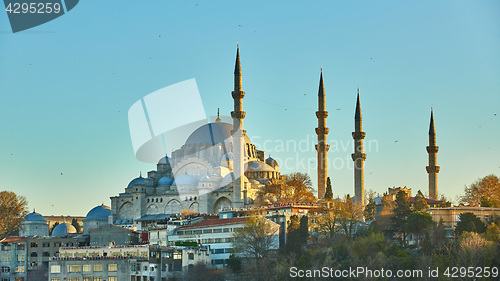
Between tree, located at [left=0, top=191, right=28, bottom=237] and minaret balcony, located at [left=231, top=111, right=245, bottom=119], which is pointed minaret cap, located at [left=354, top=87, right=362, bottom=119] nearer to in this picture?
minaret balcony, located at [left=231, top=111, right=245, bottom=119]

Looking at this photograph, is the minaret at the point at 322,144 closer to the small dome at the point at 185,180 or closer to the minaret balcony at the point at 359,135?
the minaret balcony at the point at 359,135

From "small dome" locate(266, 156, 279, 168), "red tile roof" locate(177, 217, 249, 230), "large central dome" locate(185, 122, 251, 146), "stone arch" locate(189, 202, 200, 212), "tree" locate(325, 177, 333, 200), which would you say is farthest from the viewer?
"small dome" locate(266, 156, 279, 168)

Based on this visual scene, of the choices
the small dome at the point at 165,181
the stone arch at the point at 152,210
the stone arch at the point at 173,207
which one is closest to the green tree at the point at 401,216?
the stone arch at the point at 173,207

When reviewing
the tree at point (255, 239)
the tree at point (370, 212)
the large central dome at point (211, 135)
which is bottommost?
the tree at point (255, 239)

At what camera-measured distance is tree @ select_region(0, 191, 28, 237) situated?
212 feet

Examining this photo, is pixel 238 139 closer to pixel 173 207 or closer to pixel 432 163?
pixel 173 207

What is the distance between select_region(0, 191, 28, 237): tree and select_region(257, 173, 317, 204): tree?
19.4 meters

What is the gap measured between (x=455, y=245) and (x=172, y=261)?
A: 1484 centimetres

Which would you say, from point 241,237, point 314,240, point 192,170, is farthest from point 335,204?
point 192,170

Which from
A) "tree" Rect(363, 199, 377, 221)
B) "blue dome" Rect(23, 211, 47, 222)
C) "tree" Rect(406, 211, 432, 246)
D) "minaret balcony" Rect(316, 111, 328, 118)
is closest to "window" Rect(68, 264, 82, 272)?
"tree" Rect(363, 199, 377, 221)

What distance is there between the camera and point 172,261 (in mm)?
45812

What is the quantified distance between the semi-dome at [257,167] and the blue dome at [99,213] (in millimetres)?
10793

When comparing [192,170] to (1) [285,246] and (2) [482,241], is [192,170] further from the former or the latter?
(2) [482,241]

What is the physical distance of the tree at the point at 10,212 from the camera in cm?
6469
